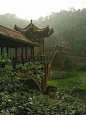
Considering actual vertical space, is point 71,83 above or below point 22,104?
below

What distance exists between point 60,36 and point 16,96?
42.1m

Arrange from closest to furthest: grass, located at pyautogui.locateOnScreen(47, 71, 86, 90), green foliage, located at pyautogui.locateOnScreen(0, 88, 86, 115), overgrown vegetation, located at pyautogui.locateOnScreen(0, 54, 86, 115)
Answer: green foliage, located at pyautogui.locateOnScreen(0, 88, 86, 115) < overgrown vegetation, located at pyautogui.locateOnScreen(0, 54, 86, 115) < grass, located at pyautogui.locateOnScreen(47, 71, 86, 90)

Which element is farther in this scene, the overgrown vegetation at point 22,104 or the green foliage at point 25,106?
the overgrown vegetation at point 22,104

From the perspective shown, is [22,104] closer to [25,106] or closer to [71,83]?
[25,106]

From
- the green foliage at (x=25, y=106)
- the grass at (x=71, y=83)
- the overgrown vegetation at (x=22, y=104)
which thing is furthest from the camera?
the grass at (x=71, y=83)

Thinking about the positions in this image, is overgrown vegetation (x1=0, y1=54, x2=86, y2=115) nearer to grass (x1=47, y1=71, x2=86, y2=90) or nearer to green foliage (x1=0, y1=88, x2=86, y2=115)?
green foliage (x1=0, y1=88, x2=86, y2=115)

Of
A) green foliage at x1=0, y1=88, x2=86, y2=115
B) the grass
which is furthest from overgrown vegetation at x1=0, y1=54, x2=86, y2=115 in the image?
the grass

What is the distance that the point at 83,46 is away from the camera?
38469mm

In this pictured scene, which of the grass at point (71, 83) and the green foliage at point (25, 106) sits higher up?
the green foliage at point (25, 106)

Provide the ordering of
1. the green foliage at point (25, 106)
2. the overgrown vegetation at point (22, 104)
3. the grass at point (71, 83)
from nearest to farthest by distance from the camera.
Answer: the green foliage at point (25, 106)
the overgrown vegetation at point (22, 104)
the grass at point (71, 83)

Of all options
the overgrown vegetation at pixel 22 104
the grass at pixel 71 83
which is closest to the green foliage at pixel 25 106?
the overgrown vegetation at pixel 22 104

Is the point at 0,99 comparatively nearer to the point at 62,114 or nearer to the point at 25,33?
the point at 62,114

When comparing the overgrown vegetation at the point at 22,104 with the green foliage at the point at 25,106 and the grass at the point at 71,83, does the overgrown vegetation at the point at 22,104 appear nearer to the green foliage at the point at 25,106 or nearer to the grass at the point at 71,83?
the green foliage at the point at 25,106

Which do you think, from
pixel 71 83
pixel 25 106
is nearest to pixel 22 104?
pixel 25 106
